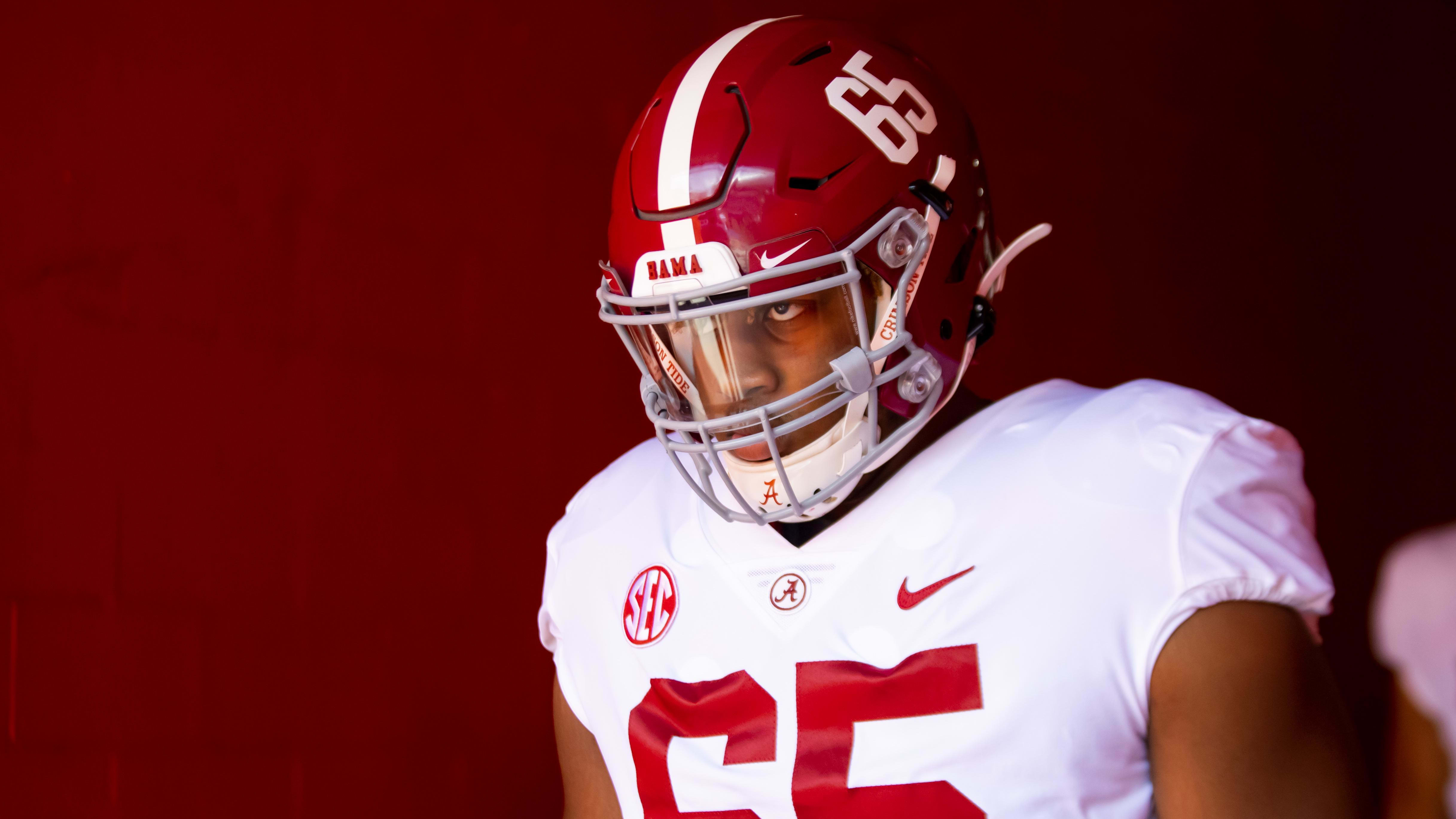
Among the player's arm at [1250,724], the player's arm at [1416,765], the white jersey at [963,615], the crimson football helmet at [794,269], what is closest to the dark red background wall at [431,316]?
the white jersey at [963,615]

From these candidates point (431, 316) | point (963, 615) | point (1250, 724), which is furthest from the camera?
point (431, 316)

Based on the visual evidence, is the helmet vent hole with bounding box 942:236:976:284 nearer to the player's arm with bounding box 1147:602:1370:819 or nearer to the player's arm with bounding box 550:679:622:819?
the player's arm with bounding box 1147:602:1370:819

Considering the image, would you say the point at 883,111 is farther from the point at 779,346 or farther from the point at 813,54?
the point at 779,346

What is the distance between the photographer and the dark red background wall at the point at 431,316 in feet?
4.58

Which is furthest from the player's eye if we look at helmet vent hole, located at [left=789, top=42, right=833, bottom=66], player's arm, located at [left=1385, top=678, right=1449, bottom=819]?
player's arm, located at [left=1385, top=678, right=1449, bottom=819]

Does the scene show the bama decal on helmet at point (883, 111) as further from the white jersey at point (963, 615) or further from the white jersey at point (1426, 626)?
the white jersey at point (1426, 626)

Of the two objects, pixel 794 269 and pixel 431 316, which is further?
pixel 431 316

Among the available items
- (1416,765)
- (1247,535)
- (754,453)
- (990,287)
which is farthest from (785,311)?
(1416,765)

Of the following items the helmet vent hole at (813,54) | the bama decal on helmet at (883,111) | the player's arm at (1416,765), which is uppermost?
the helmet vent hole at (813,54)

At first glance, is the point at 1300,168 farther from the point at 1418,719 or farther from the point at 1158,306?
the point at 1418,719

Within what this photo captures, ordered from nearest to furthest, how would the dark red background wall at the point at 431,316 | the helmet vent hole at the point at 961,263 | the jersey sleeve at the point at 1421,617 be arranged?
1. the jersey sleeve at the point at 1421,617
2. the helmet vent hole at the point at 961,263
3. the dark red background wall at the point at 431,316

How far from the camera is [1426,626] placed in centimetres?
29

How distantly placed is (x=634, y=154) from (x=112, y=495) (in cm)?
71

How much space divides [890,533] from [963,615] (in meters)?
0.13
